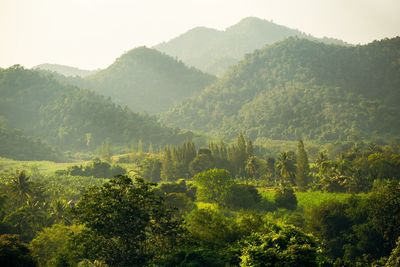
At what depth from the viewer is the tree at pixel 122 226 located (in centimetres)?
6425

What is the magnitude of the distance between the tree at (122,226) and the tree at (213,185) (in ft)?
169

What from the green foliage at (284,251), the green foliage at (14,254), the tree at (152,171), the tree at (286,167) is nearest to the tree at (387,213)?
the green foliage at (284,251)

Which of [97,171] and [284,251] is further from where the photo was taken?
[97,171]

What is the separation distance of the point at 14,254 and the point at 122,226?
13.7 m

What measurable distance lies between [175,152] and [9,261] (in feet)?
354

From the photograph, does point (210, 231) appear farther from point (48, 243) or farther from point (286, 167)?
point (286, 167)

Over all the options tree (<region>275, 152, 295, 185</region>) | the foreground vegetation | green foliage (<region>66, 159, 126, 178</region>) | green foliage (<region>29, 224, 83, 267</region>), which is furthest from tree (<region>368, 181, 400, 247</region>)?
green foliage (<region>66, 159, 126, 178</region>)

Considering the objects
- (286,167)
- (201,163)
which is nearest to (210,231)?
(286,167)

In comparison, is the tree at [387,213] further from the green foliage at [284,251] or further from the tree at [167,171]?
the tree at [167,171]

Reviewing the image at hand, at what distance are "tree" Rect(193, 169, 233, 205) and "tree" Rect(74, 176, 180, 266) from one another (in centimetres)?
5146

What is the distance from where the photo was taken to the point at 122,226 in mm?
64562

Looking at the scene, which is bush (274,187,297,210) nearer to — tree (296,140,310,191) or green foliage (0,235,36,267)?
tree (296,140,310,191)

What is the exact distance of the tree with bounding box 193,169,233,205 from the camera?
11925cm

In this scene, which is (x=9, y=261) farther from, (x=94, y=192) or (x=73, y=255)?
(x=94, y=192)
